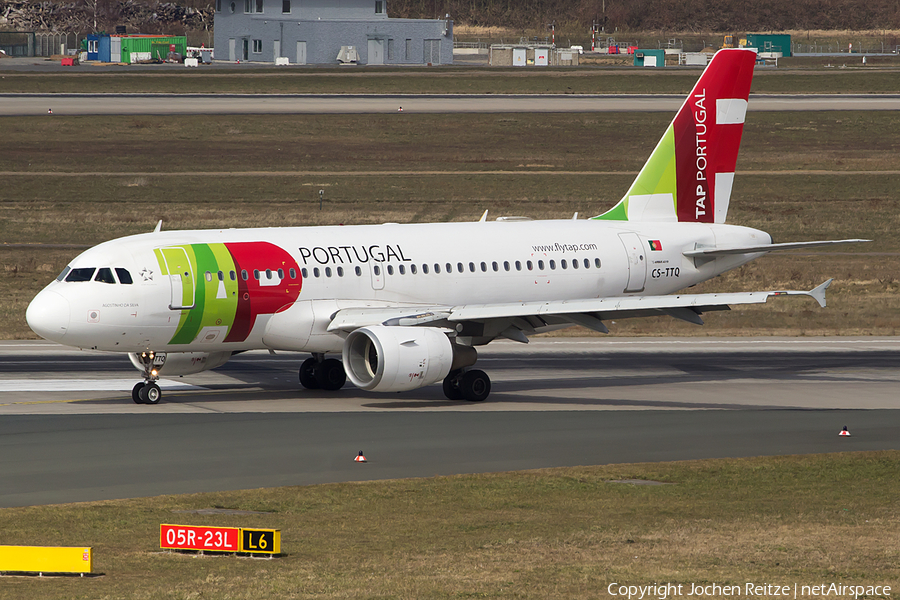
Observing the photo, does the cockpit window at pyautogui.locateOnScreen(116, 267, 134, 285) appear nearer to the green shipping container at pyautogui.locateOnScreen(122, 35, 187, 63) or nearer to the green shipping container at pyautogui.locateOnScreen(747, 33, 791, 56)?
the green shipping container at pyautogui.locateOnScreen(122, 35, 187, 63)

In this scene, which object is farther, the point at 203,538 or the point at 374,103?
the point at 374,103

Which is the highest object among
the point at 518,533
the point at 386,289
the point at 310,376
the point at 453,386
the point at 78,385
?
the point at 386,289

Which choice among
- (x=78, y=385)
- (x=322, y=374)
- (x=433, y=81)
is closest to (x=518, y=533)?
(x=322, y=374)

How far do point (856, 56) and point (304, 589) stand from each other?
17417 centimetres

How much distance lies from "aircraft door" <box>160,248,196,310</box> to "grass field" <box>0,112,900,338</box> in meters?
19.5

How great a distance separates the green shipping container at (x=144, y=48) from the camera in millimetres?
168500

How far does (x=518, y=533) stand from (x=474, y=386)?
54.6 ft

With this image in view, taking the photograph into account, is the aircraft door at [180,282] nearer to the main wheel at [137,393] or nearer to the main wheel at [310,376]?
the main wheel at [137,393]

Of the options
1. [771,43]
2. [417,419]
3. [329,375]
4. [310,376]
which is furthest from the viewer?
[771,43]

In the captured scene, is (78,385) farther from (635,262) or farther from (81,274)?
(635,262)

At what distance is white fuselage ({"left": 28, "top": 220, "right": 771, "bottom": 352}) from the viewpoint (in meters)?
34.8

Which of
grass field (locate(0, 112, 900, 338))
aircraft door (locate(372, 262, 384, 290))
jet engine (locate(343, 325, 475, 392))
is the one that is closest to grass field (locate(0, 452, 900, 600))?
jet engine (locate(343, 325, 475, 392))

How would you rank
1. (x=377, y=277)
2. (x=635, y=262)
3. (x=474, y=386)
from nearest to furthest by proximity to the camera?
(x=474, y=386) → (x=377, y=277) → (x=635, y=262)

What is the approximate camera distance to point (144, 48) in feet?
560
